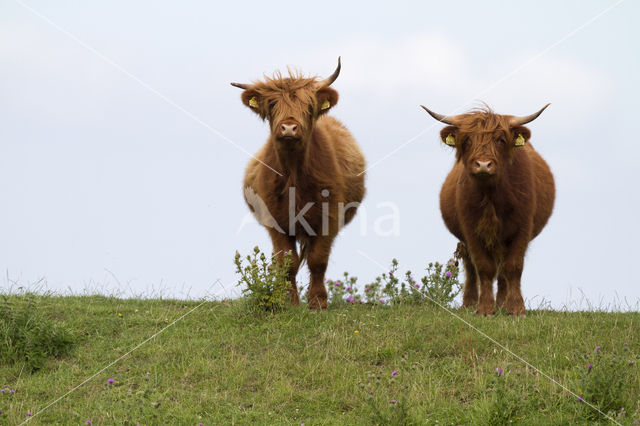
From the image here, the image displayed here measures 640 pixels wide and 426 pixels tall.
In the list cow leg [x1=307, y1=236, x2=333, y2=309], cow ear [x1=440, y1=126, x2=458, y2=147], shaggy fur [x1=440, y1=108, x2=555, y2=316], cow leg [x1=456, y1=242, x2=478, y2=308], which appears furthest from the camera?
cow leg [x1=456, y1=242, x2=478, y2=308]

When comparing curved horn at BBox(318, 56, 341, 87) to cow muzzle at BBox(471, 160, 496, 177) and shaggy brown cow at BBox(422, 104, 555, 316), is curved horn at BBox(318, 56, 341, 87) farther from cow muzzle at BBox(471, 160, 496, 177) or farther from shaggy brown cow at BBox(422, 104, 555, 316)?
cow muzzle at BBox(471, 160, 496, 177)

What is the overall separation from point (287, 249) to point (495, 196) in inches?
90.6

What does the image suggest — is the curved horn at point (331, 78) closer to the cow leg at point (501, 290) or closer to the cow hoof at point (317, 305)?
the cow hoof at point (317, 305)

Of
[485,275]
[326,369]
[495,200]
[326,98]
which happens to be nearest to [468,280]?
[485,275]

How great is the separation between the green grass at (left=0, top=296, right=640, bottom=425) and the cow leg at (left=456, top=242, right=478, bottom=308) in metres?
1.26

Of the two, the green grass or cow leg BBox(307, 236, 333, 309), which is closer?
the green grass

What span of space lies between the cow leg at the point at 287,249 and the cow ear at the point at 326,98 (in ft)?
4.65

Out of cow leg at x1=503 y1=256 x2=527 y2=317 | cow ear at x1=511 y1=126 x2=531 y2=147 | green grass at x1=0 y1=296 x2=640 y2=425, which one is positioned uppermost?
cow ear at x1=511 y1=126 x2=531 y2=147

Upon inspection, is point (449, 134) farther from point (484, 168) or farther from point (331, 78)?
point (331, 78)

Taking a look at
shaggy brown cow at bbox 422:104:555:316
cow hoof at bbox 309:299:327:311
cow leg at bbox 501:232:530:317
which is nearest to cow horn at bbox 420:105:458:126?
shaggy brown cow at bbox 422:104:555:316

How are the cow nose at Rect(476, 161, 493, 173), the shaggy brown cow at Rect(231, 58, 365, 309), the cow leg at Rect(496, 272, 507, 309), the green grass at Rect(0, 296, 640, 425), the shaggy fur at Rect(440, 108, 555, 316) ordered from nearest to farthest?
1. the green grass at Rect(0, 296, 640, 425)
2. the cow nose at Rect(476, 161, 493, 173)
3. the shaggy fur at Rect(440, 108, 555, 316)
4. the shaggy brown cow at Rect(231, 58, 365, 309)
5. the cow leg at Rect(496, 272, 507, 309)

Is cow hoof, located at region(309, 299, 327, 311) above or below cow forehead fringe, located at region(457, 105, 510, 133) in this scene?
below

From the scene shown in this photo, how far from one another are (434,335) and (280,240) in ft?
7.12

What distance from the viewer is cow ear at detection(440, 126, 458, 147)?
294 inches
